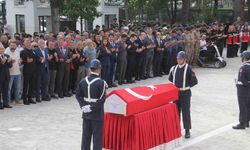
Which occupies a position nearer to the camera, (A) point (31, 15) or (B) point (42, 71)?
(B) point (42, 71)

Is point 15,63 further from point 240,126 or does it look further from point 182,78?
point 240,126

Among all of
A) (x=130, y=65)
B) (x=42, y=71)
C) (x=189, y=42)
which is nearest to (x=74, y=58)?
(x=42, y=71)

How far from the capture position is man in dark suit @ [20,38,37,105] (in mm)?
12742

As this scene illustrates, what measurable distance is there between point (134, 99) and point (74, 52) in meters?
6.55

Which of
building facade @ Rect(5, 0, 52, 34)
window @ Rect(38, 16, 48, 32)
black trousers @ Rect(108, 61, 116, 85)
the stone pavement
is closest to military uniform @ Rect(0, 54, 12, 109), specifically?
the stone pavement

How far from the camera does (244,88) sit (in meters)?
10.3

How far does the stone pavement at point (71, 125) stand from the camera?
932cm

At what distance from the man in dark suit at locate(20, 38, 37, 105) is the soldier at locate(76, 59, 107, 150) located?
5421 mm

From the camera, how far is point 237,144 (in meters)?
9.34

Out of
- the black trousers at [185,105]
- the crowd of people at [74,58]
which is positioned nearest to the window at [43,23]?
the crowd of people at [74,58]

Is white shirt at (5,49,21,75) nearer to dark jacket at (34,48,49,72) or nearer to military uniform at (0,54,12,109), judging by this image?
military uniform at (0,54,12,109)

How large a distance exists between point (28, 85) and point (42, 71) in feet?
1.92

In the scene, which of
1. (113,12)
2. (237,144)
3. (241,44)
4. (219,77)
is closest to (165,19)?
(113,12)

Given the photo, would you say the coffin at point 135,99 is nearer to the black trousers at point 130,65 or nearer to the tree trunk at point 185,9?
the black trousers at point 130,65
